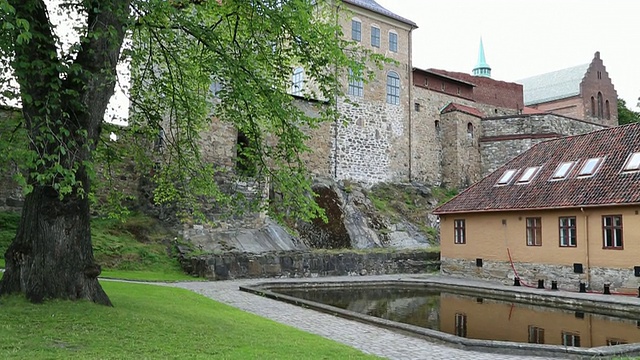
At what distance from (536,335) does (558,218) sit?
924cm

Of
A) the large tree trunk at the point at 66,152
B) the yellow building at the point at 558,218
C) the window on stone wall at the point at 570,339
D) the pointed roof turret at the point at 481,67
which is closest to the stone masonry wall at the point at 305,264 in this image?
the yellow building at the point at 558,218

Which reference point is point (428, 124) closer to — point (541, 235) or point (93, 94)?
point (541, 235)

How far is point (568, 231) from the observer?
61.0 feet

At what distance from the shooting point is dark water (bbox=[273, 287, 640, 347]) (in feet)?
34.8

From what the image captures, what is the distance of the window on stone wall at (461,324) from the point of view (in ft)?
35.6

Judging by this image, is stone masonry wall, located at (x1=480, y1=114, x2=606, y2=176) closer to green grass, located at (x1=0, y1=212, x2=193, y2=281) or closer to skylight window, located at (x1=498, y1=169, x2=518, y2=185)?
skylight window, located at (x1=498, y1=169, x2=518, y2=185)

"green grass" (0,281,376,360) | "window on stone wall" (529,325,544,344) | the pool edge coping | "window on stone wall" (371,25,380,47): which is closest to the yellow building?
the pool edge coping

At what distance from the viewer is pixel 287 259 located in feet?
69.6

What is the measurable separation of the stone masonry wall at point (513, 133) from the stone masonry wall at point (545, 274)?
1709 cm

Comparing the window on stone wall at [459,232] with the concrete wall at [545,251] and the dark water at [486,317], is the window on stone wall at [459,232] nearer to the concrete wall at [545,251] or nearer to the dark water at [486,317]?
the concrete wall at [545,251]

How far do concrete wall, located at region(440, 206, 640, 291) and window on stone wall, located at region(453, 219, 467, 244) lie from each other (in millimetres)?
170

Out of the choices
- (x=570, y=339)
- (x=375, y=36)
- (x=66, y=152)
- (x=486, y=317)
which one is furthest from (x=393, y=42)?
Result: (x=66, y=152)

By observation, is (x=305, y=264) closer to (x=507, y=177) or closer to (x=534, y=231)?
(x=534, y=231)

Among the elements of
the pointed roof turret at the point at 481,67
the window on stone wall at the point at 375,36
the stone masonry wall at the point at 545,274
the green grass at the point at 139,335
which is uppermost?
the pointed roof turret at the point at 481,67
